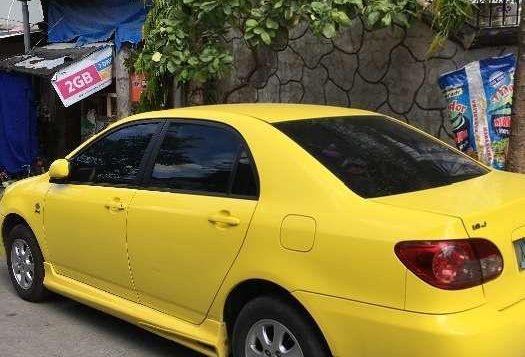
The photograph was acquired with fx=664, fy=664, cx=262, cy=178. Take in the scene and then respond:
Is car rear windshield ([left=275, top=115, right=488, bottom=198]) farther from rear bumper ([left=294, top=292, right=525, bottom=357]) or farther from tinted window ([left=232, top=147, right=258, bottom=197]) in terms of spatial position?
rear bumper ([left=294, top=292, right=525, bottom=357])

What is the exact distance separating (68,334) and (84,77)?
6.89m

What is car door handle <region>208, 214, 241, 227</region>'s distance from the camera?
3.42 m

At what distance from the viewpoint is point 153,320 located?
3975 millimetres

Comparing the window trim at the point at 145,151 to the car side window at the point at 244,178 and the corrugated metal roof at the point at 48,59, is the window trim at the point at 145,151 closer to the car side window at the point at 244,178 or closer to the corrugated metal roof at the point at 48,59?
the car side window at the point at 244,178

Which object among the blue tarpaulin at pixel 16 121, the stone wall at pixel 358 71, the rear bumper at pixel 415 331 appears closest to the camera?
the rear bumper at pixel 415 331

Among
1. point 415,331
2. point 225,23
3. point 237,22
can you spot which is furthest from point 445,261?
point 225,23

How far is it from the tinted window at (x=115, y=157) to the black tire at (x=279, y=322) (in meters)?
1.34

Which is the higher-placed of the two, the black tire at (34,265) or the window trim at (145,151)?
the window trim at (145,151)

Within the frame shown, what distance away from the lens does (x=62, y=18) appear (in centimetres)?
1251

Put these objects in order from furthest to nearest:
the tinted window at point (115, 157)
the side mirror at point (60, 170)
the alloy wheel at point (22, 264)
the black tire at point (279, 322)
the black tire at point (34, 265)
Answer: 1. the alloy wheel at point (22, 264)
2. the black tire at point (34, 265)
3. the side mirror at point (60, 170)
4. the tinted window at point (115, 157)
5. the black tire at point (279, 322)

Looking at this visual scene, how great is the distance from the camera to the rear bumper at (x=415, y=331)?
2672 millimetres

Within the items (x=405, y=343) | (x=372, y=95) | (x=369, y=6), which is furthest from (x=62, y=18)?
(x=405, y=343)

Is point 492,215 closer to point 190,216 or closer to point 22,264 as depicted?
point 190,216

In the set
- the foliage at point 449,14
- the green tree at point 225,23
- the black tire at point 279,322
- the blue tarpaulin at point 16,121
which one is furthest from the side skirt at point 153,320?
the blue tarpaulin at point 16,121
